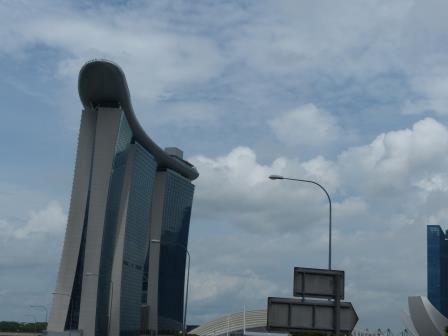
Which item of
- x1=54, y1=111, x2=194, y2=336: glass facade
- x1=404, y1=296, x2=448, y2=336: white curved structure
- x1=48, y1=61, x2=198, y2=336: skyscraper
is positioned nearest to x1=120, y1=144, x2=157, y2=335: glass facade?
x1=54, y1=111, x2=194, y2=336: glass facade

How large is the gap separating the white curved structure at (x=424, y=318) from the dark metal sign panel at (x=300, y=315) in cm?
13703

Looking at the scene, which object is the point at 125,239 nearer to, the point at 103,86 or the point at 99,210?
the point at 99,210

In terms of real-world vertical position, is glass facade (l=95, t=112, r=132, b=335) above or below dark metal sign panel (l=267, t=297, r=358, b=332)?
above

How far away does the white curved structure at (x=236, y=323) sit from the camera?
175 meters

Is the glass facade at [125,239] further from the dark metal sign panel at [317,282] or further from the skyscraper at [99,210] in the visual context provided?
the dark metal sign panel at [317,282]

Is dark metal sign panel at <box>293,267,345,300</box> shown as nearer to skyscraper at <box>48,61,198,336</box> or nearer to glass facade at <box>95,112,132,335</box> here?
skyscraper at <box>48,61,198,336</box>

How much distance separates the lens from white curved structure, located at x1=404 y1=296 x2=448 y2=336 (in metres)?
150

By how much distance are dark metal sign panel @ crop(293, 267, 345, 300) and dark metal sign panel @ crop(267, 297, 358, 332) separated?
228mm

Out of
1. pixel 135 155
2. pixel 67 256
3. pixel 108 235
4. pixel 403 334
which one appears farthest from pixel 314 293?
pixel 403 334

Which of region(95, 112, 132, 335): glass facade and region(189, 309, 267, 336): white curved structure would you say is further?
region(189, 309, 267, 336): white curved structure

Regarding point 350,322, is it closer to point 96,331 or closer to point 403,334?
point 96,331

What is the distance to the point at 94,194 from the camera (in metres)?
149

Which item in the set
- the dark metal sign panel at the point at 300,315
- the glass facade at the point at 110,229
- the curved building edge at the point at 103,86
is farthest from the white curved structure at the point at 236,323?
the dark metal sign panel at the point at 300,315

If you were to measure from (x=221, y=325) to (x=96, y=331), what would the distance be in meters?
36.1
